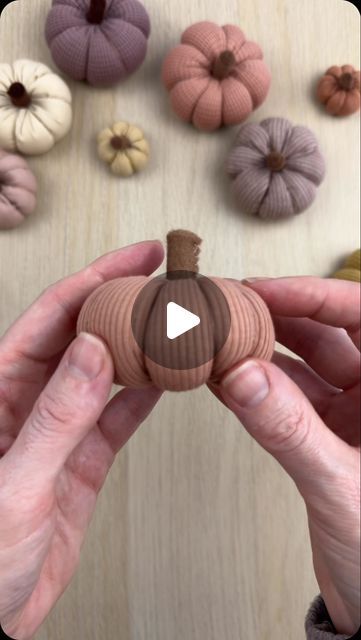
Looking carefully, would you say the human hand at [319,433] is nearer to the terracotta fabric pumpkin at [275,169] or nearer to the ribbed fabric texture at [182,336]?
the ribbed fabric texture at [182,336]

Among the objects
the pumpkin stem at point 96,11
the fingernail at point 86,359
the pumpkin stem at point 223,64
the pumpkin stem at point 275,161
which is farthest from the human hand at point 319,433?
the pumpkin stem at point 96,11

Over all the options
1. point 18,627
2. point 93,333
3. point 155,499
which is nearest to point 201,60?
point 93,333

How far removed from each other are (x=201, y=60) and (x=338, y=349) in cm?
59

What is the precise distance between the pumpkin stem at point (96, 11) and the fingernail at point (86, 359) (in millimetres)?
721

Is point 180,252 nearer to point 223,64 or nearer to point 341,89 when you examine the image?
point 223,64

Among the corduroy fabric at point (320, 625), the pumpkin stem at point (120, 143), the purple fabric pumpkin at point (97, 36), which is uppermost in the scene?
the purple fabric pumpkin at point (97, 36)

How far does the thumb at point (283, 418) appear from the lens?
0.52 m

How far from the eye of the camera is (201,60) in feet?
3.30

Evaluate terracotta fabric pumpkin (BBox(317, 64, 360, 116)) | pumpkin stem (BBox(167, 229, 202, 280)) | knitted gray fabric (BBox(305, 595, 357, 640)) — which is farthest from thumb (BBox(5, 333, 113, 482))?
terracotta fabric pumpkin (BBox(317, 64, 360, 116))

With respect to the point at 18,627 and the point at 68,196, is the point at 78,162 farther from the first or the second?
the point at 18,627

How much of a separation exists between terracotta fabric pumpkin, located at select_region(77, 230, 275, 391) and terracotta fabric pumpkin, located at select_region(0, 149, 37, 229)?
48 centimetres

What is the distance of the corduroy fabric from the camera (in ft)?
1.99
